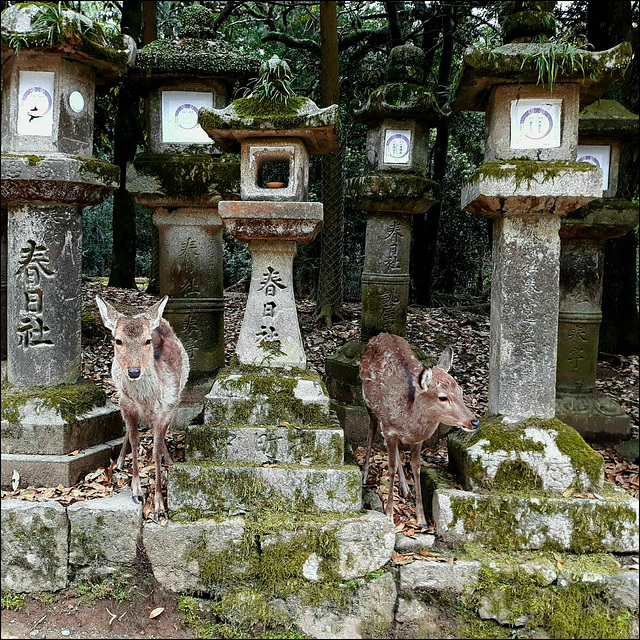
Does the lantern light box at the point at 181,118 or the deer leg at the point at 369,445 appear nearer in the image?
the deer leg at the point at 369,445

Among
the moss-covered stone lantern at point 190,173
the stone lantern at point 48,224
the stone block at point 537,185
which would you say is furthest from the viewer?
the moss-covered stone lantern at point 190,173

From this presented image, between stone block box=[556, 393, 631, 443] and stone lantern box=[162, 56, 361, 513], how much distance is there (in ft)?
10.3

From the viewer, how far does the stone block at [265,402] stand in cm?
446

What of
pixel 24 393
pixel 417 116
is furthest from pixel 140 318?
pixel 417 116

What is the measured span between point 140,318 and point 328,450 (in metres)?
1.67

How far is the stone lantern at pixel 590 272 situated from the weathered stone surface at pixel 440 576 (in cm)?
282

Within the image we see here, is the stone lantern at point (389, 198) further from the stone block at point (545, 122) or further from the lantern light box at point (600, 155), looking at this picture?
the stone block at point (545, 122)

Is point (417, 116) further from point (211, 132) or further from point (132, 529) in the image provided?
point (132, 529)

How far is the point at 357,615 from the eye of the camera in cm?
402

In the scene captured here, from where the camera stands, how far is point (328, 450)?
4.37m

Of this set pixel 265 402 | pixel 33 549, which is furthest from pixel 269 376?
pixel 33 549

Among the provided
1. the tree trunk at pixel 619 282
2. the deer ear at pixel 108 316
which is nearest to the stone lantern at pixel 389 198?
the tree trunk at pixel 619 282

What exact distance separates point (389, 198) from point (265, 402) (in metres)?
3.31

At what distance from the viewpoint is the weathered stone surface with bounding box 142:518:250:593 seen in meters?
4.10
